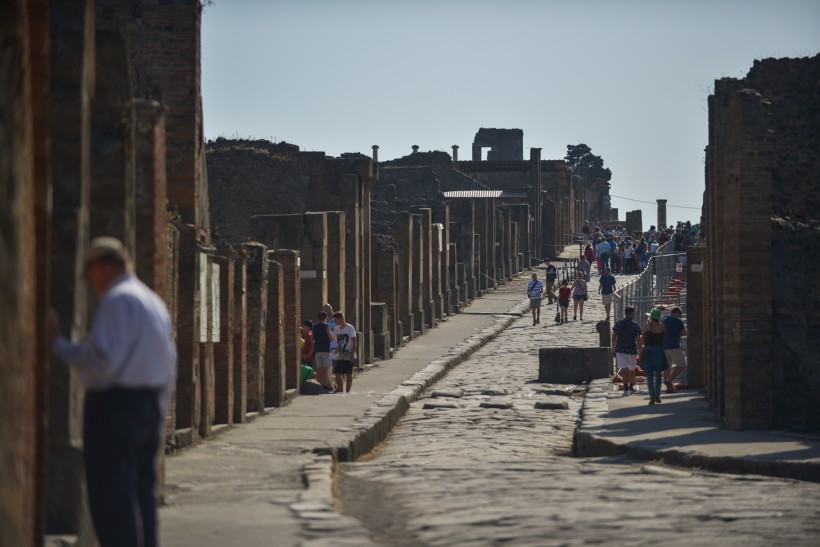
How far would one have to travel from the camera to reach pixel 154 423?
6777mm

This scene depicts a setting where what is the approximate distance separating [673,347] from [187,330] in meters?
10.0

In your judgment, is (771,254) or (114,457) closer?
(114,457)

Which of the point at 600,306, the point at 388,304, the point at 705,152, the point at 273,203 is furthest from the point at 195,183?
the point at 600,306

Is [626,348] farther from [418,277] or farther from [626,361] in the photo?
[418,277]

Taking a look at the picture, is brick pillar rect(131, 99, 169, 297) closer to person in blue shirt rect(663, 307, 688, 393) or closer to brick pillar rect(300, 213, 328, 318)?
person in blue shirt rect(663, 307, 688, 393)

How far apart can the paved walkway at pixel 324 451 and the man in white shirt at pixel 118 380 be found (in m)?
1.83

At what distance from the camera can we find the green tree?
114 m

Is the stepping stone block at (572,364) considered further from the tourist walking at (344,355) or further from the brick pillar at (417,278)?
the brick pillar at (417,278)

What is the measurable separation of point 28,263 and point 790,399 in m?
11.7

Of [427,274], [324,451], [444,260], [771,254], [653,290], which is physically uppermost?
[444,260]

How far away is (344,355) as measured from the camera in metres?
21.5

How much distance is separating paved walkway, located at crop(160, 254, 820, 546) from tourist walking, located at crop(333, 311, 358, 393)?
33 cm

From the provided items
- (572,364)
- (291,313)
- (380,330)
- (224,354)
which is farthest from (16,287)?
(380,330)

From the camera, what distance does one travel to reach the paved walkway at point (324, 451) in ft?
30.2
